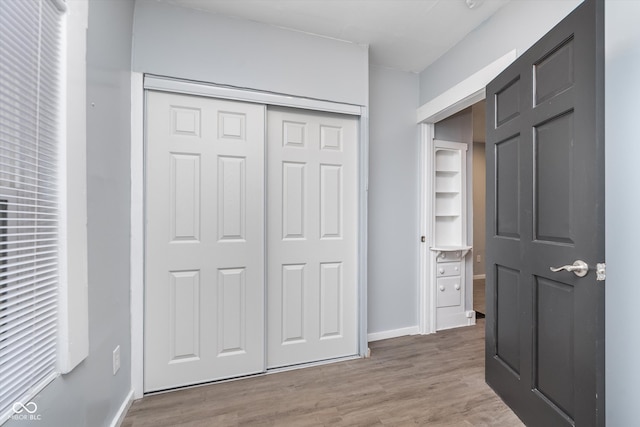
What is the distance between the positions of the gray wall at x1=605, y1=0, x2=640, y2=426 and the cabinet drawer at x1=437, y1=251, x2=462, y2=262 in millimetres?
1589

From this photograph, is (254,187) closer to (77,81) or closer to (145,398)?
(77,81)

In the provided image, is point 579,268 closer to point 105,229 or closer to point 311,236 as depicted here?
point 311,236

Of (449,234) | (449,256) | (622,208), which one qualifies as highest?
(622,208)

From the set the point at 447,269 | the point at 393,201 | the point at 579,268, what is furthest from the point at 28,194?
the point at 447,269

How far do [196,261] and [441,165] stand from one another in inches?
105

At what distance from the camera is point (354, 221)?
2436mm

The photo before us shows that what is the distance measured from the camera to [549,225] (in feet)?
4.67

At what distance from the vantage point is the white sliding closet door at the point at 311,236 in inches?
87.2

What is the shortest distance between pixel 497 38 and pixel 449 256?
197 cm

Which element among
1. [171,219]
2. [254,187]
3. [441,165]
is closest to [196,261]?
[171,219]

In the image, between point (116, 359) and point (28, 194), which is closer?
point (28, 194)

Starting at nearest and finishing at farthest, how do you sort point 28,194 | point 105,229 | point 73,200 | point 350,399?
point 28,194 → point 73,200 → point 105,229 → point 350,399

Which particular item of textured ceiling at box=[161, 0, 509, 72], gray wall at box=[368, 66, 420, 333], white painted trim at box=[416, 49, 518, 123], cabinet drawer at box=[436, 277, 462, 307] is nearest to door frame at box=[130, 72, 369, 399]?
textured ceiling at box=[161, 0, 509, 72]

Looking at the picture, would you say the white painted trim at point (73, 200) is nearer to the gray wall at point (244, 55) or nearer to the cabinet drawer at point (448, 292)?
the gray wall at point (244, 55)
